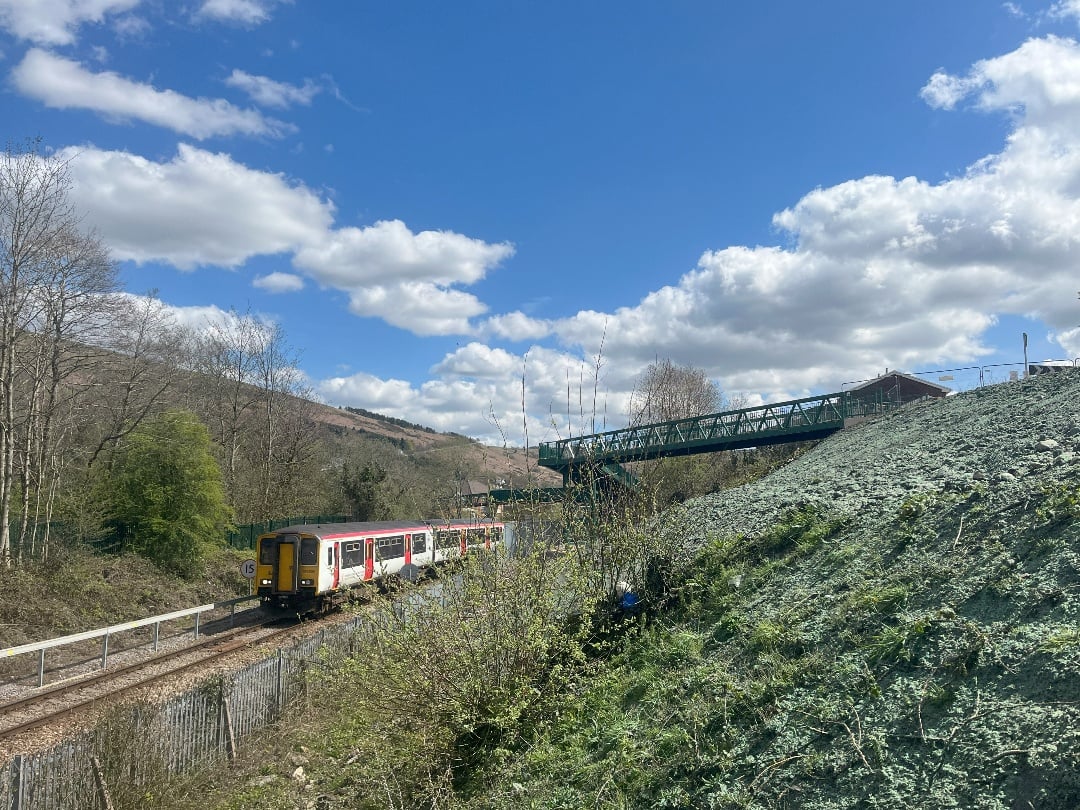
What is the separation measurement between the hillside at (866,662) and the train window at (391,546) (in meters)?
14.4

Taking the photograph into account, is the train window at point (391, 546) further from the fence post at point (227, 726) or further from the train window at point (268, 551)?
the fence post at point (227, 726)

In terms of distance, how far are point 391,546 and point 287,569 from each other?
404 centimetres

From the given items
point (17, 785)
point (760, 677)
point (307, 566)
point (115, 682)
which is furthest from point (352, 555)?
point (760, 677)

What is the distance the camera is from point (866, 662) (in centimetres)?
511

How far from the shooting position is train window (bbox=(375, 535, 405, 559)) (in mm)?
21875

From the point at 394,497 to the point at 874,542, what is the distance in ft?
117

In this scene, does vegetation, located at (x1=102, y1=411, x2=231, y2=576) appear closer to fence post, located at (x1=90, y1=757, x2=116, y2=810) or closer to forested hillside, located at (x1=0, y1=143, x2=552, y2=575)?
forested hillside, located at (x1=0, y1=143, x2=552, y2=575)

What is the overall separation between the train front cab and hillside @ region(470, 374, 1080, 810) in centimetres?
1262

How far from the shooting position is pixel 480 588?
7082 millimetres

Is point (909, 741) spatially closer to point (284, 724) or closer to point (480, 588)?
point (480, 588)

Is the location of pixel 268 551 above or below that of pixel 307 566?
above

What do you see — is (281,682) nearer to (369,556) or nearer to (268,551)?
(268,551)

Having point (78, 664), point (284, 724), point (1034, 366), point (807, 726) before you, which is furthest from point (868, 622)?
point (1034, 366)

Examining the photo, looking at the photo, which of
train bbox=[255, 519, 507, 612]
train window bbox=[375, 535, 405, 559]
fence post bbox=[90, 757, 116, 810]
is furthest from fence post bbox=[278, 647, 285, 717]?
train window bbox=[375, 535, 405, 559]
